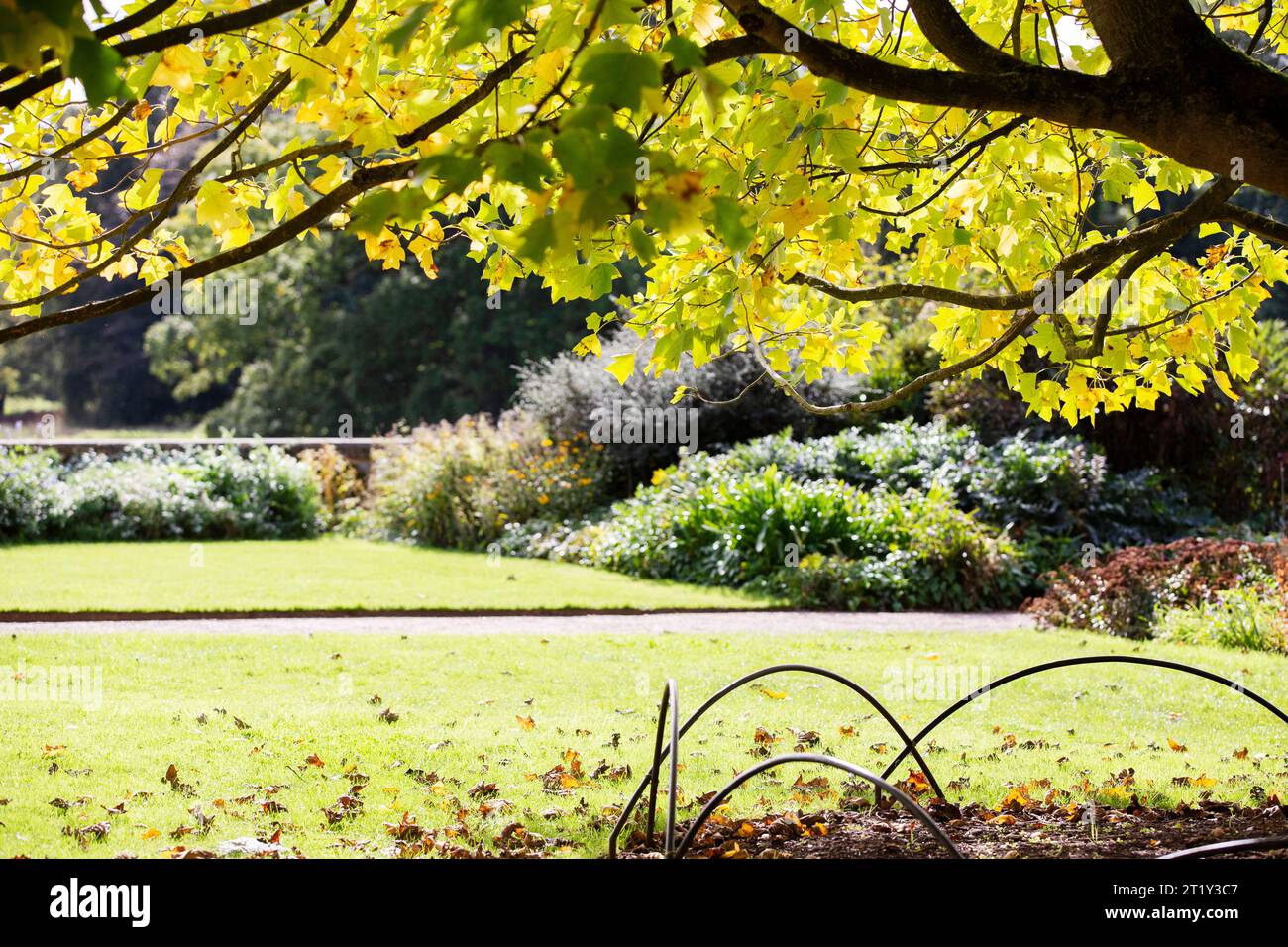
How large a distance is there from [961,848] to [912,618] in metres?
5.60

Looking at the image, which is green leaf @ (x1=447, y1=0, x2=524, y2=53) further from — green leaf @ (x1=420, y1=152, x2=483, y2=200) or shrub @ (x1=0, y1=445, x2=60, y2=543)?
shrub @ (x1=0, y1=445, x2=60, y2=543)

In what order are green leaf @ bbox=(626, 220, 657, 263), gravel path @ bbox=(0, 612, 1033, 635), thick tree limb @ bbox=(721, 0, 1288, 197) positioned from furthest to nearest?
gravel path @ bbox=(0, 612, 1033, 635)
thick tree limb @ bbox=(721, 0, 1288, 197)
green leaf @ bbox=(626, 220, 657, 263)

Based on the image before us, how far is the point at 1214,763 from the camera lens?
5.32m

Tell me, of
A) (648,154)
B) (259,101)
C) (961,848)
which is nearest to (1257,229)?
(961,848)

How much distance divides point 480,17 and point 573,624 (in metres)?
7.03

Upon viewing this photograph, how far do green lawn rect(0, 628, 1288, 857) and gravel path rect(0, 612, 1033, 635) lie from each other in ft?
1.08

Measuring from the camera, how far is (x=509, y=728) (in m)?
5.80

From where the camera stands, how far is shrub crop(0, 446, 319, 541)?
13.4m

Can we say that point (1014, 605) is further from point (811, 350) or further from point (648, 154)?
point (648, 154)

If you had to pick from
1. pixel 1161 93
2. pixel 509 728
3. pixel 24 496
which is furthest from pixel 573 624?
pixel 24 496

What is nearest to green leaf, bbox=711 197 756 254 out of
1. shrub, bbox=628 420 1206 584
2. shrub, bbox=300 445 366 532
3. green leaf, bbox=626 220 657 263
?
green leaf, bbox=626 220 657 263

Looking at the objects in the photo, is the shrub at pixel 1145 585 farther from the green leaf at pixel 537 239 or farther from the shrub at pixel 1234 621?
the green leaf at pixel 537 239

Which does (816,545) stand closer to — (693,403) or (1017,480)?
(1017,480)

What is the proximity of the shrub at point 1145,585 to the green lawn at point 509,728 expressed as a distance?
44 cm
